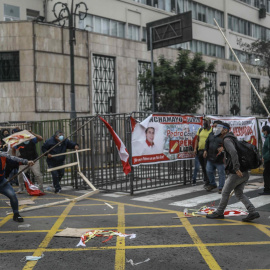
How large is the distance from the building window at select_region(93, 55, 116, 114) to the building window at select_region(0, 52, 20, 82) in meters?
4.70

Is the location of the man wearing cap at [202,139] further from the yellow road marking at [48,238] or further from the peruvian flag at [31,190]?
the peruvian flag at [31,190]

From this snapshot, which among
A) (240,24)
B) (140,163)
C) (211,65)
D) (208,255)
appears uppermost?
(240,24)

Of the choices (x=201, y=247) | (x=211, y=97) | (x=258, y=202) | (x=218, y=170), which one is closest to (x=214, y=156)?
(x=218, y=170)

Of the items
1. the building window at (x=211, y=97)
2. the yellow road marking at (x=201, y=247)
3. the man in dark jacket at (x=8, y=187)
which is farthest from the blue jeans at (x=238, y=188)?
the building window at (x=211, y=97)

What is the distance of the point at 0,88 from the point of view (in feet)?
Answer: 68.5

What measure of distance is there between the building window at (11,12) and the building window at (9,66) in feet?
13.1

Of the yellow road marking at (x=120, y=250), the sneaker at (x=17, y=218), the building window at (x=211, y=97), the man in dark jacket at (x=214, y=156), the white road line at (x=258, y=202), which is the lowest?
the white road line at (x=258, y=202)

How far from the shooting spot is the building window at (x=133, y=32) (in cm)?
2756

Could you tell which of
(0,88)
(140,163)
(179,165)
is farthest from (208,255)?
(0,88)

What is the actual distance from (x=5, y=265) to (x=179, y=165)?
741cm

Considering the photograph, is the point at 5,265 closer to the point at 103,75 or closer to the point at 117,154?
the point at 117,154

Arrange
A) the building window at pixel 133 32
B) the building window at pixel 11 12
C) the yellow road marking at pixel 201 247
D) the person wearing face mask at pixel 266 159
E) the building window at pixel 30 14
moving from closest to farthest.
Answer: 1. the yellow road marking at pixel 201 247
2. the person wearing face mask at pixel 266 159
3. the building window at pixel 11 12
4. the building window at pixel 30 14
5. the building window at pixel 133 32

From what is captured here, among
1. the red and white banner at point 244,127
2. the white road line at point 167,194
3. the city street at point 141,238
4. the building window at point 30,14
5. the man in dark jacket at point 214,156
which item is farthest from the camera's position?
the building window at point 30,14

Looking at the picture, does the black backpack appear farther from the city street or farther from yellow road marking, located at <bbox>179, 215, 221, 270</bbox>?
yellow road marking, located at <bbox>179, 215, 221, 270</bbox>
